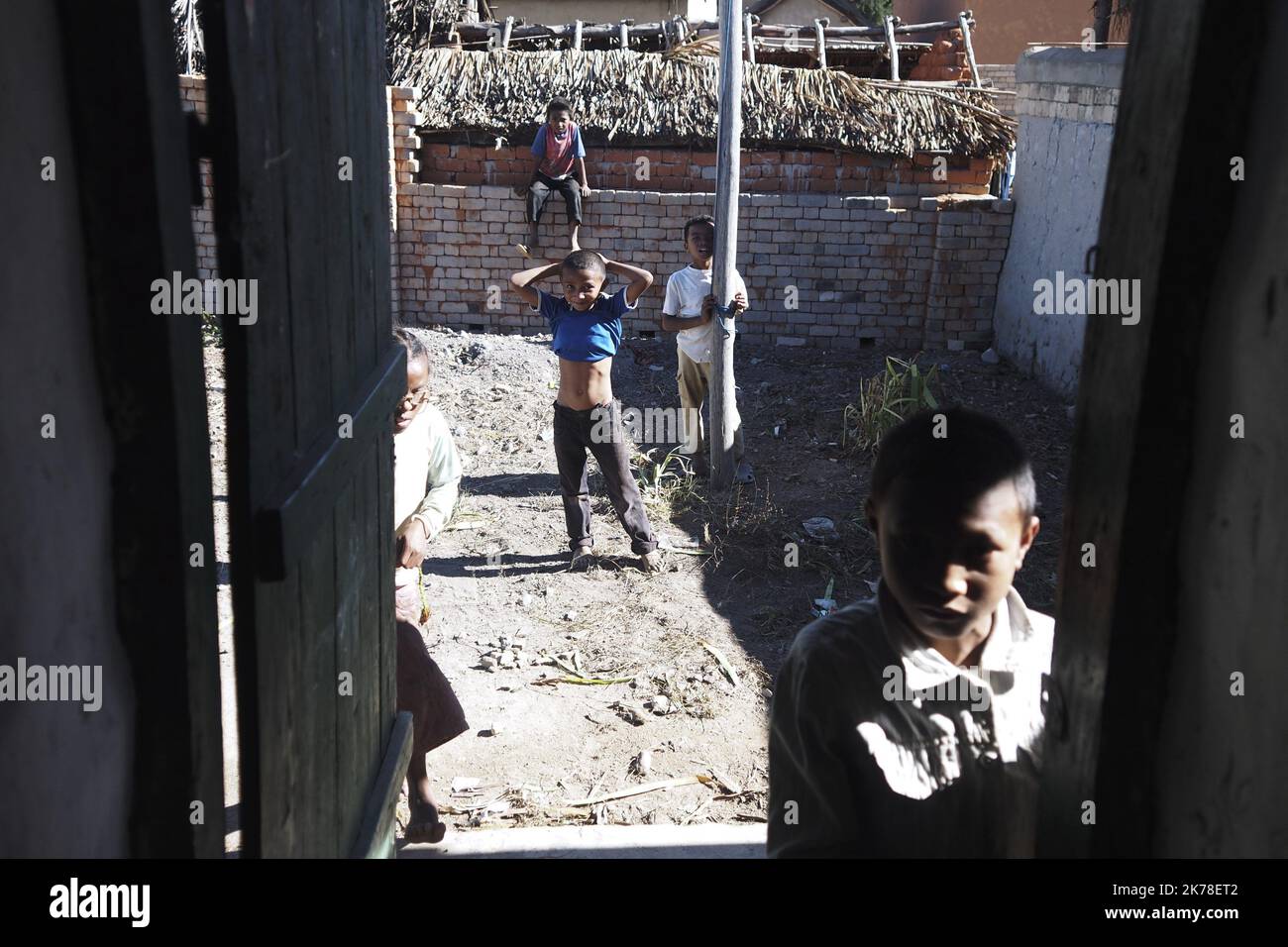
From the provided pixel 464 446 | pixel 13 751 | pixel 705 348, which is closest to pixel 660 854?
pixel 13 751

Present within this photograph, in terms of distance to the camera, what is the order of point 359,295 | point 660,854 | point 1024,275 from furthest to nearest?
1. point 1024,275
2. point 660,854
3. point 359,295

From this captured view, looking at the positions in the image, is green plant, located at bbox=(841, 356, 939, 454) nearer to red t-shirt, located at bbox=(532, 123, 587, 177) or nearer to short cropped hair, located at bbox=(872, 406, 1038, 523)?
red t-shirt, located at bbox=(532, 123, 587, 177)

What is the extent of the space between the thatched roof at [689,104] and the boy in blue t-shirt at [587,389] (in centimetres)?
426

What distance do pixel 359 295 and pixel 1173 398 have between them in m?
1.51

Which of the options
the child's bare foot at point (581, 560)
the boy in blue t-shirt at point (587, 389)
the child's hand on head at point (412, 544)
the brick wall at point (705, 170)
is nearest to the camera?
the child's hand on head at point (412, 544)

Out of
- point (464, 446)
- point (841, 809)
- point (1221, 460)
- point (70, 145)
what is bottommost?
point (464, 446)

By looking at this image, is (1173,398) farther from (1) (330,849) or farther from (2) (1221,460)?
(1) (330,849)

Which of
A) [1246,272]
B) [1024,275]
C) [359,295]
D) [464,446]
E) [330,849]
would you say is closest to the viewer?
[1246,272]

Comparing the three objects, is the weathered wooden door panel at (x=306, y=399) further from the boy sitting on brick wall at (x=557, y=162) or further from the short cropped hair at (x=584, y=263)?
the boy sitting on brick wall at (x=557, y=162)

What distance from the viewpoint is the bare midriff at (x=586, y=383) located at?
6.13 meters

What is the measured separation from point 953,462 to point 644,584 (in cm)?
443

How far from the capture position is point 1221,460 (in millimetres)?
1360

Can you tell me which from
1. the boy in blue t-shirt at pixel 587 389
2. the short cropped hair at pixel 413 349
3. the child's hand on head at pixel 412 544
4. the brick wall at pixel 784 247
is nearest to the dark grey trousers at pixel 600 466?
the boy in blue t-shirt at pixel 587 389

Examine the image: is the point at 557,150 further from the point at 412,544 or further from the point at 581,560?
the point at 412,544
